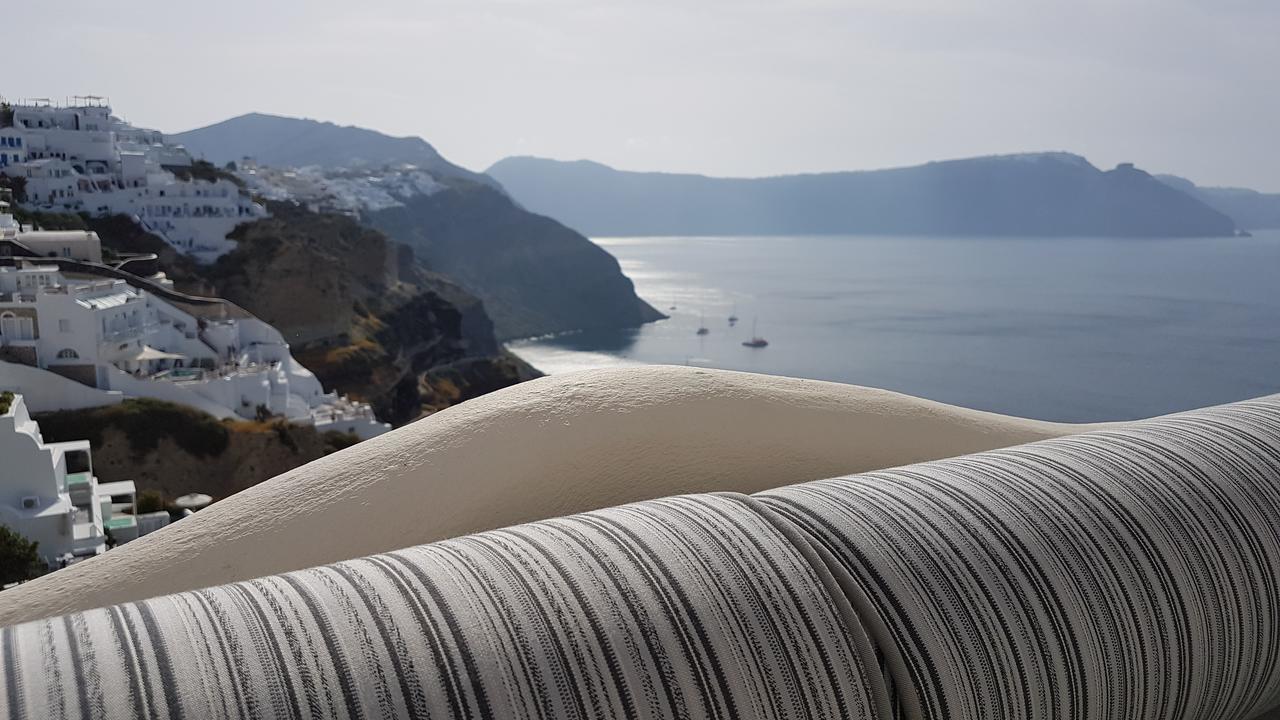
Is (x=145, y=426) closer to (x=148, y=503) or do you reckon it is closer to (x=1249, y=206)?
(x=148, y=503)

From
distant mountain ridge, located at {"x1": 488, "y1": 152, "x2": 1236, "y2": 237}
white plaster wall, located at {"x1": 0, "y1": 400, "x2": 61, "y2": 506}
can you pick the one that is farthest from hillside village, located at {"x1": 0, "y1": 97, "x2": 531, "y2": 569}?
distant mountain ridge, located at {"x1": 488, "y1": 152, "x2": 1236, "y2": 237}

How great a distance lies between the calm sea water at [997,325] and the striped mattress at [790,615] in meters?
17.6

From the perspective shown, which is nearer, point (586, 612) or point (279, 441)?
point (586, 612)

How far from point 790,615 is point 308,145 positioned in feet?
221

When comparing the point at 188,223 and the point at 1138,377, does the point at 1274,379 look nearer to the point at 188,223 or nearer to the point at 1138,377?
the point at 1138,377

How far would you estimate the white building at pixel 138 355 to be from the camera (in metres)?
11.9

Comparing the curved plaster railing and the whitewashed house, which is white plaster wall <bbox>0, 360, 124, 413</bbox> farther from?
the curved plaster railing

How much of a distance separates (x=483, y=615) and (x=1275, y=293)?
39830 millimetres

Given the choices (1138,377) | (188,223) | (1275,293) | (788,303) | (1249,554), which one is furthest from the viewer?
(788,303)

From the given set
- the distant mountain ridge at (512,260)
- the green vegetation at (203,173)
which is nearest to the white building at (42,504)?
the green vegetation at (203,173)

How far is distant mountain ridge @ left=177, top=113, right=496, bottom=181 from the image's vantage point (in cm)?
5703

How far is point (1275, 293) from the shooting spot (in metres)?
33.4

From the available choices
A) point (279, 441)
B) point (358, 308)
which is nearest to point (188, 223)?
point (358, 308)

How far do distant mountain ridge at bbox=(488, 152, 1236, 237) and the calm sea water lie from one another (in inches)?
276
